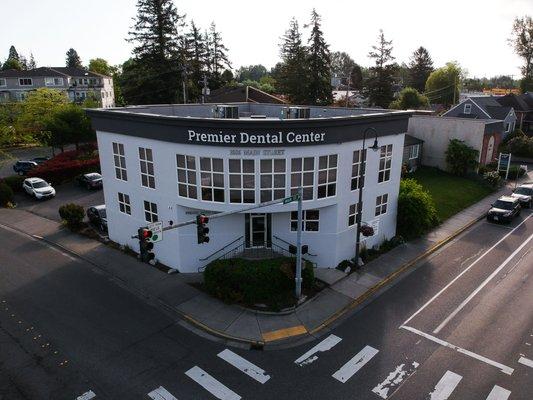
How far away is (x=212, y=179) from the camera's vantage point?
19734 mm

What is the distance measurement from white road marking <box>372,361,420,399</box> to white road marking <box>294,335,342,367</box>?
8.13 ft

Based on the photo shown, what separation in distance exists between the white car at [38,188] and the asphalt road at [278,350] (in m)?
15.2

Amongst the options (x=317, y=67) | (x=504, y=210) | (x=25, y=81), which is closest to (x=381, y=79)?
(x=317, y=67)

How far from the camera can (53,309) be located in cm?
1823

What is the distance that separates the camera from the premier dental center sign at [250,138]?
18.7 metres

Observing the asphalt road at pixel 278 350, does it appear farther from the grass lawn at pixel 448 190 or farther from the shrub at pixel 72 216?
the grass lawn at pixel 448 190

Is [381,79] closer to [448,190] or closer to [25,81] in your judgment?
[448,190]

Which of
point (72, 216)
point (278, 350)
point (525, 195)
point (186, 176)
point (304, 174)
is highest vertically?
point (304, 174)

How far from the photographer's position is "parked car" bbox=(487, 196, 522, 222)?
29.3m

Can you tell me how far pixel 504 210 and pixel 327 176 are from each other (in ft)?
56.7

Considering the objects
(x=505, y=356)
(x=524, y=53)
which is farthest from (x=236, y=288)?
(x=524, y=53)

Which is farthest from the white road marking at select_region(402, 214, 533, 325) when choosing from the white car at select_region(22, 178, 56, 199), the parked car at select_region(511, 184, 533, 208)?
the white car at select_region(22, 178, 56, 199)

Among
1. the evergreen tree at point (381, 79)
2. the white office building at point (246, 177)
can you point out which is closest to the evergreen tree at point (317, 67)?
the evergreen tree at point (381, 79)

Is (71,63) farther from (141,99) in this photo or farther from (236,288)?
(236,288)
